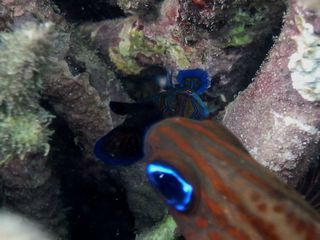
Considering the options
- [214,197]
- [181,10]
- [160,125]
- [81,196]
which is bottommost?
[81,196]

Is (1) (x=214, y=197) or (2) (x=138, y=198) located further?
(2) (x=138, y=198)

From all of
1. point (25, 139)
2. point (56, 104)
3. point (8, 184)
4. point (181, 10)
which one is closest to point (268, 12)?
point (181, 10)

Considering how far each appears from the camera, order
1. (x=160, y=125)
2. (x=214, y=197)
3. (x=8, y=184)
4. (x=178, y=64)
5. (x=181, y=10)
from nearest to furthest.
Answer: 1. (x=214, y=197)
2. (x=160, y=125)
3. (x=8, y=184)
4. (x=181, y=10)
5. (x=178, y=64)

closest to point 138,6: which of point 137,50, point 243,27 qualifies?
point 137,50

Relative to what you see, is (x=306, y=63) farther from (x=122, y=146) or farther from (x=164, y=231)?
(x=164, y=231)

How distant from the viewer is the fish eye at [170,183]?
54.5 inches

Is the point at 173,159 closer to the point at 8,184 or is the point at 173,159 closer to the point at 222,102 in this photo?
the point at 8,184

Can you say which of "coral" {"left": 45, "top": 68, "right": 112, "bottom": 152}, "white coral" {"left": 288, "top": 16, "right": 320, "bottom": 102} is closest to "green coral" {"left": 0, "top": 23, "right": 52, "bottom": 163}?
"coral" {"left": 45, "top": 68, "right": 112, "bottom": 152}

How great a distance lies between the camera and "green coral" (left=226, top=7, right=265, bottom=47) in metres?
2.88

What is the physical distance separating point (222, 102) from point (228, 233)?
1963mm

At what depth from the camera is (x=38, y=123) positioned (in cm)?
228

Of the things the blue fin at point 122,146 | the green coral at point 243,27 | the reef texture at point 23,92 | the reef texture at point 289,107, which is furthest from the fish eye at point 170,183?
the green coral at point 243,27

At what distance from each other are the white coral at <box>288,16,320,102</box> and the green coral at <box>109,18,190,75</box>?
2.75ft

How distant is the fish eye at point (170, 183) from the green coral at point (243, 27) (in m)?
1.77
